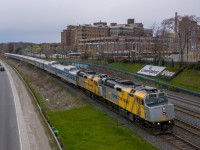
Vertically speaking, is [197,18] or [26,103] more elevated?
[197,18]

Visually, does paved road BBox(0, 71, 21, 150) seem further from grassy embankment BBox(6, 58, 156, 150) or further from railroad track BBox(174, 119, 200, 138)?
railroad track BBox(174, 119, 200, 138)

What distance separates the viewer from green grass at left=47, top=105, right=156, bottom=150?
24812mm

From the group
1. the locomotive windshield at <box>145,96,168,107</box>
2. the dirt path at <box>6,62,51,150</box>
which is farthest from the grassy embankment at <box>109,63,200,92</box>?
the dirt path at <box>6,62,51,150</box>

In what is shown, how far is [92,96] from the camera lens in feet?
153

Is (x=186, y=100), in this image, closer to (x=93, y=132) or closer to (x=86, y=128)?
(x=86, y=128)

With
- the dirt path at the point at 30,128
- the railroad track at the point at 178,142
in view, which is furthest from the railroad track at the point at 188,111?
the dirt path at the point at 30,128

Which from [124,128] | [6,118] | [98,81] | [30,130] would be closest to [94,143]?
[124,128]

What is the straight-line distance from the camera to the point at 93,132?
2864 centimetres

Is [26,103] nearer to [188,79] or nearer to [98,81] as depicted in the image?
[98,81]

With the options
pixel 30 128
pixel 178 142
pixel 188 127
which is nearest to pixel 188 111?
pixel 188 127

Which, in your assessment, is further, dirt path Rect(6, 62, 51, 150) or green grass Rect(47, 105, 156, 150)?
dirt path Rect(6, 62, 51, 150)

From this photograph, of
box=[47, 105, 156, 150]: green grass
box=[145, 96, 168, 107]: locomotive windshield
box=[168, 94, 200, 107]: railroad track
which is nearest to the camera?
box=[47, 105, 156, 150]: green grass

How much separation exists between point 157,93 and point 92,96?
19.7m

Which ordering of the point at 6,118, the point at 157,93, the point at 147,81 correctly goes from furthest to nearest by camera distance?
the point at 147,81
the point at 6,118
the point at 157,93
